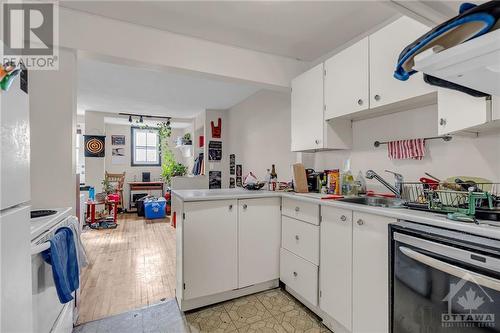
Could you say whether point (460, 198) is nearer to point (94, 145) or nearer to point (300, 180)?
point (300, 180)

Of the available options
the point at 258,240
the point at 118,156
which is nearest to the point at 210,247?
the point at 258,240

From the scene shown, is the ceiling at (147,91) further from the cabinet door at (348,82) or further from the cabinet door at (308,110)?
the cabinet door at (348,82)

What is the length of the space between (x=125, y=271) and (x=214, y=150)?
285 cm

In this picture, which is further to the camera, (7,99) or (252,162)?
(252,162)

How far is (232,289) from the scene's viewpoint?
6.95 feet

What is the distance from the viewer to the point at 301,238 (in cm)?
202

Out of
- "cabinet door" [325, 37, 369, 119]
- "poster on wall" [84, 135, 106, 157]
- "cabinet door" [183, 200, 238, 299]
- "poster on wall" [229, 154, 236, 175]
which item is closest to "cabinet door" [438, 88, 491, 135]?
"cabinet door" [325, 37, 369, 119]

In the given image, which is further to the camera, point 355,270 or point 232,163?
point 232,163

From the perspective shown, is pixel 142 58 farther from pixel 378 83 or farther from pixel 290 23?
pixel 378 83

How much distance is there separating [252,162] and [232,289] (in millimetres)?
2331

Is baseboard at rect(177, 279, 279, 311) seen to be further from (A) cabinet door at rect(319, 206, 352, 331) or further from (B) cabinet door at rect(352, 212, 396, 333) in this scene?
(B) cabinet door at rect(352, 212, 396, 333)

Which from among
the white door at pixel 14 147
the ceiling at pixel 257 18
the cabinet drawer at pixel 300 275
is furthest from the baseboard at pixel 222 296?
the ceiling at pixel 257 18

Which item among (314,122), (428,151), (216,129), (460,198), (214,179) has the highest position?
(216,129)

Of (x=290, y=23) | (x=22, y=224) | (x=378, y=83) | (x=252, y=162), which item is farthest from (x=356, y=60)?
(x=252, y=162)
